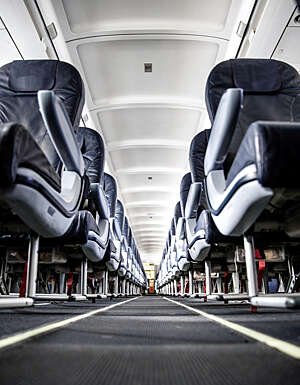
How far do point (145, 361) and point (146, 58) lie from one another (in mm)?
5065

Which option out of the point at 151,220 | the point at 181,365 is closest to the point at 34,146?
the point at 181,365

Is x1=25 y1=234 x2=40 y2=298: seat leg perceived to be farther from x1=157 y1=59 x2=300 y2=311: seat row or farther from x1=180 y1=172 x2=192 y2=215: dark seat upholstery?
x1=180 y1=172 x2=192 y2=215: dark seat upholstery

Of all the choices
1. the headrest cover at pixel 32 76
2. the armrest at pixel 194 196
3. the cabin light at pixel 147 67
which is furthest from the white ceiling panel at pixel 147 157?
the headrest cover at pixel 32 76

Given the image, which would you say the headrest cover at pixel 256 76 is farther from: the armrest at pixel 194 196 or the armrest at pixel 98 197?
the armrest at pixel 98 197

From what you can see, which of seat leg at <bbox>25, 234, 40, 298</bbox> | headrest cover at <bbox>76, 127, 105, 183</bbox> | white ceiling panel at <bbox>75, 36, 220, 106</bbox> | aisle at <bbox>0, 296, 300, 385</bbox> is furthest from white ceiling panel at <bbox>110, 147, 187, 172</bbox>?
aisle at <bbox>0, 296, 300, 385</bbox>

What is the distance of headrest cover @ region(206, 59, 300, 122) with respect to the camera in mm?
2395

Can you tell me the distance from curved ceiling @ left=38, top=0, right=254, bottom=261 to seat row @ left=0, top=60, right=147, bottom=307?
206 cm

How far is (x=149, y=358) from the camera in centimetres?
79

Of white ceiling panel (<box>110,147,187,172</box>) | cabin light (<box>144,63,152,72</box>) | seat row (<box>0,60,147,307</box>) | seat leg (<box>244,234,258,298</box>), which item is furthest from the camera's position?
white ceiling panel (<box>110,147,187,172</box>)

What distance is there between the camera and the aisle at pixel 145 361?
0.62 metres

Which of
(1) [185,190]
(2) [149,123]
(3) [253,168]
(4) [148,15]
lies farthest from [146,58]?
(3) [253,168]

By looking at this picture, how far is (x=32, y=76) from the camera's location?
248 centimetres

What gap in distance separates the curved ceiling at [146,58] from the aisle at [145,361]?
13.4 ft

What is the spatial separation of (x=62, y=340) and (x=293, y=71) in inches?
90.6
